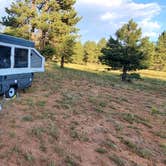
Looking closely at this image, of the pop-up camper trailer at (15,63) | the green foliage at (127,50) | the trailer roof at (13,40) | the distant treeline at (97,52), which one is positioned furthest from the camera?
the distant treeline at (97,52)

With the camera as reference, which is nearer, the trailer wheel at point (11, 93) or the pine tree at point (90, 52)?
the trailer wheel at point (11, 93)

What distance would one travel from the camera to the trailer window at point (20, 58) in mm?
7848

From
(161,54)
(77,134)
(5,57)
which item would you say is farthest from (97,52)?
(77,134)

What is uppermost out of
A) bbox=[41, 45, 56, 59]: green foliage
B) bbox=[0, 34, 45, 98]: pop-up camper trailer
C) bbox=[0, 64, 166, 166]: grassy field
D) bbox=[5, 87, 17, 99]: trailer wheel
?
bbox=[41, 45, 56, 59]: green foliage

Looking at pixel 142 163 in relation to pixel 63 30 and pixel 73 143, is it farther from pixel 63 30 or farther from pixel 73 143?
pixel 63 30

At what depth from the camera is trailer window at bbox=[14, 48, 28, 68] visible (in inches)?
309

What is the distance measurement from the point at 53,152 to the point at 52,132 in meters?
0.89

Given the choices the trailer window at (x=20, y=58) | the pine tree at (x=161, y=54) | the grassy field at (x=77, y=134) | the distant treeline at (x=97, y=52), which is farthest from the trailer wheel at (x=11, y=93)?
the pine tree at (x=161, y=54)

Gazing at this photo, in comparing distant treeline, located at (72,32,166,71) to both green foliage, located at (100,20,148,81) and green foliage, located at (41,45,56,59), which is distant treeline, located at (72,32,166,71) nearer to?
green foliage, located at (41,45,56,59)

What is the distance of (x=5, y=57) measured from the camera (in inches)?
289

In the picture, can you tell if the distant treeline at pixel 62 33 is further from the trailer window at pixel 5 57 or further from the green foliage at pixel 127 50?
the trailer window at pixel 5 57

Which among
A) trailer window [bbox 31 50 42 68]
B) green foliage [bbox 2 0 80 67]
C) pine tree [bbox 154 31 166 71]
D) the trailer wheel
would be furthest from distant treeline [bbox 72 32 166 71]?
the trailer wheel

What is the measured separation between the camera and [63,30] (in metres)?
22.2

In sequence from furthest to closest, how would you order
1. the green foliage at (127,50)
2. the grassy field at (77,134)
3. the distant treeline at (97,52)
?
the distant treeline at (97,52)
the green foliage at (127,50)
the grassy field at (77,134)
